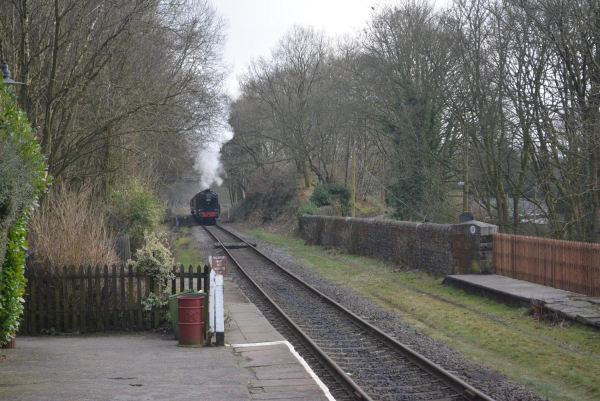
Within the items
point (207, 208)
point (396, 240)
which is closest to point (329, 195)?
point (207, 208)

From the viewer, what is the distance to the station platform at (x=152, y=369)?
6699 mm

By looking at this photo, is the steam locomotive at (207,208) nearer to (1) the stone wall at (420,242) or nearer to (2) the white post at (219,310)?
(1) the stone wall at (420,242)

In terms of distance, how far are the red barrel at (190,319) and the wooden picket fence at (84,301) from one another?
1.13 meters

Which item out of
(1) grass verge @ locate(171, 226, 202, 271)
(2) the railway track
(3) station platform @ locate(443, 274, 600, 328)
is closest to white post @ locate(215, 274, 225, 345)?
(2) the railway track

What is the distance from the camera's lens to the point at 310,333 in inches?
444

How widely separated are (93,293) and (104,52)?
822 centimetres

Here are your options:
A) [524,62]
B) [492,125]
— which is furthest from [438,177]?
[524,62]

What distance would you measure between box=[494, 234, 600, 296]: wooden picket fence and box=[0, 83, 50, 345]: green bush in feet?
35.1

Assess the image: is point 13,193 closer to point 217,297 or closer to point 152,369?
point 152,369

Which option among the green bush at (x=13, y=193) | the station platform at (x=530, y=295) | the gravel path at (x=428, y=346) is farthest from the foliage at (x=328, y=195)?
the green bush at (x=13, y=193)

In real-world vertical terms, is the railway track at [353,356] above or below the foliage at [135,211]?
below

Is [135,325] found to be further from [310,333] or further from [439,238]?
[439,238]

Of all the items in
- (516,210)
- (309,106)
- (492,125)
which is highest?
(309,106)

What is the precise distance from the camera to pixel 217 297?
9.73m
